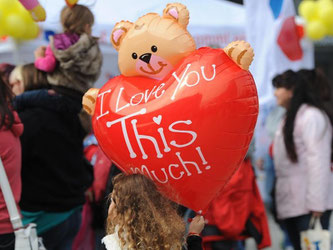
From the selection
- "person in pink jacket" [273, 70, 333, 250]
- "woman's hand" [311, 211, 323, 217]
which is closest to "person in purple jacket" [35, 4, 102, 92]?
"person in pink jacket" [273, 70, 333, 250]

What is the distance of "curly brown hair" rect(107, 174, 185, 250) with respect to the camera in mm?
1679

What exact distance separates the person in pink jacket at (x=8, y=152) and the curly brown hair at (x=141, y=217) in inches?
24.1

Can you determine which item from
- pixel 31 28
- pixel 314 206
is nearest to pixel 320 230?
pixel 314 206

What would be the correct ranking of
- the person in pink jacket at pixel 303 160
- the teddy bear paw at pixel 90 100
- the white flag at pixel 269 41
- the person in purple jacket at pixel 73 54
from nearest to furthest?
the teddy bear paw at pixel 90 100 → the person in purple jacket at pixel 73 54 → the person in pink jacket at pixel 303 160 → the white flag at pixel 269 41

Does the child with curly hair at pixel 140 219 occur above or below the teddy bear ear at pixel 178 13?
below

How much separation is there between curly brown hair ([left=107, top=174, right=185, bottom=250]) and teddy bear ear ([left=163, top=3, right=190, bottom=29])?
591 millimetres

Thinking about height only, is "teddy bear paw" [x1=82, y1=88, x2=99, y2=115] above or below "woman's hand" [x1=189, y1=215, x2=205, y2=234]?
above

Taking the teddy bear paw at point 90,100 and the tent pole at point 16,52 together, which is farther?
the tent pole at point 16,52

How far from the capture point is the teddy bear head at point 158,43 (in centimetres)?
177

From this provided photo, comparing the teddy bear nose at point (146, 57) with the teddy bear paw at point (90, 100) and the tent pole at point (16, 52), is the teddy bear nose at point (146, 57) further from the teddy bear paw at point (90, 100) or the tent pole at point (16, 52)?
the tent pole at point (16, 52)

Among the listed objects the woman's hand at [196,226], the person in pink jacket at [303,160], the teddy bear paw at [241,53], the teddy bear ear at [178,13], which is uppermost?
the teddy bear ear at [178,13]

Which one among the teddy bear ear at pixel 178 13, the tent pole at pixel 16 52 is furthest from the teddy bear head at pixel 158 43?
the tent pole at pixel 16 52

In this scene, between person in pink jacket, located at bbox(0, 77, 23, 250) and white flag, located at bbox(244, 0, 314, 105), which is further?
white flag, located at bbox(244, 0, 314, 105)

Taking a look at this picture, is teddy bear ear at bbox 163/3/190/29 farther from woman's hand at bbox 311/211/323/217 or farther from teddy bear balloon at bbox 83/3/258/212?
woman's hand at bbox 311/211/323/217
